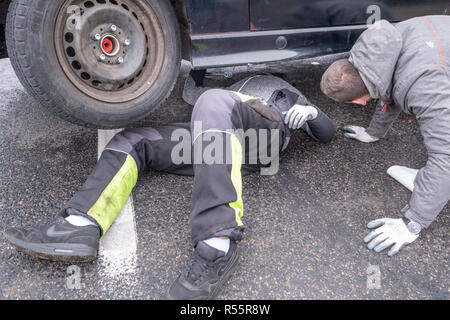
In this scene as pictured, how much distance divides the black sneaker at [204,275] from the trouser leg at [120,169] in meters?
0.47

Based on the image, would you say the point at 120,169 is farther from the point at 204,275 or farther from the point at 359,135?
the point at 359,135

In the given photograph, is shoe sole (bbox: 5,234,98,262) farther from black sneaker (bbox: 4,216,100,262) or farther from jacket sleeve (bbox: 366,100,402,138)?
jacket sleeve (bbox: 366,100,402,138)

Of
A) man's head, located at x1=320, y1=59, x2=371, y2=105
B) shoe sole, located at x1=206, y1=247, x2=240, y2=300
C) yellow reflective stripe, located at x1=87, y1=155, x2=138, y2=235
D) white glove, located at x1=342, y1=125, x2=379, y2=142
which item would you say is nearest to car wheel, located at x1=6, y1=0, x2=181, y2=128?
yellow reflective stripe, located at x1=87, y1=155, x2=138, y2=235

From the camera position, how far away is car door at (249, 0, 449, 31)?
2189 mm

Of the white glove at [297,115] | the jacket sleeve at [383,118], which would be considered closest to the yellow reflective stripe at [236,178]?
the white glove at [297,115]

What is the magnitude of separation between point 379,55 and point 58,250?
1.65 meters

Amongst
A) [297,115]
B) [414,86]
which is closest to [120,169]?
[297,115]

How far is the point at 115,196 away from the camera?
1753 mm

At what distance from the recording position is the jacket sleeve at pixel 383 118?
2242 mm

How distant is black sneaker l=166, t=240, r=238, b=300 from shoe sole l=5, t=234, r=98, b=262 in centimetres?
40

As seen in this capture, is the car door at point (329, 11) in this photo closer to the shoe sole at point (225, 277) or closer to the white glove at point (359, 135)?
the white glove at point (359, 135)
